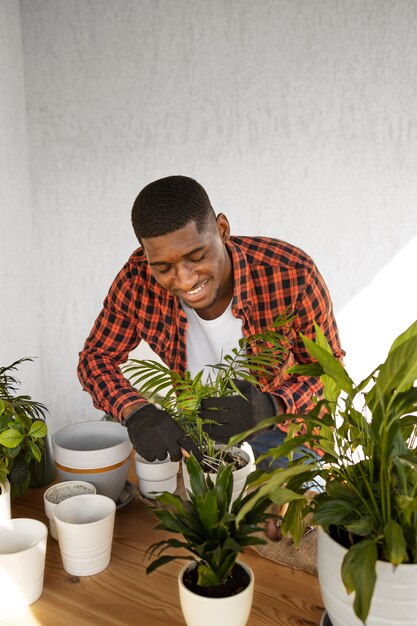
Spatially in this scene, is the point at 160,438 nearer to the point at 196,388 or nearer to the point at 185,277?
the point at 196,388

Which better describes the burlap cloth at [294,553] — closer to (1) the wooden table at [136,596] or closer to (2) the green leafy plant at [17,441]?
(1) the wooden table at [136,596]

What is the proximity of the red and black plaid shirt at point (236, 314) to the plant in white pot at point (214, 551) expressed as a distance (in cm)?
53

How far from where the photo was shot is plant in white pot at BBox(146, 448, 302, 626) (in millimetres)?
718

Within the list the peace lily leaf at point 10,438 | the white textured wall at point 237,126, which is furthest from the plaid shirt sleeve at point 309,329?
the white textured wall at point 237,126

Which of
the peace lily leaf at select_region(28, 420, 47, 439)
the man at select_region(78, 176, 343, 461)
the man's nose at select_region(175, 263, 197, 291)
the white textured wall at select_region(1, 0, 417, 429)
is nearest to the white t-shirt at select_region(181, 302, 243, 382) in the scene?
the man at select_region(78, 176, 343, 461)

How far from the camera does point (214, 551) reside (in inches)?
28.5

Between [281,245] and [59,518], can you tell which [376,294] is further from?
[59,518]

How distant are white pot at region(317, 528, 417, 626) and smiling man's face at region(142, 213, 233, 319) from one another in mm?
654

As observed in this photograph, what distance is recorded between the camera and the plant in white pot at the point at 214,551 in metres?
0.72

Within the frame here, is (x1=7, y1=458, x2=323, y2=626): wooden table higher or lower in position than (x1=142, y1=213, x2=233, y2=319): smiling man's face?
lower

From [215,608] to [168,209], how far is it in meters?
0.76

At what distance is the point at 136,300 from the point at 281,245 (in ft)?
1.46

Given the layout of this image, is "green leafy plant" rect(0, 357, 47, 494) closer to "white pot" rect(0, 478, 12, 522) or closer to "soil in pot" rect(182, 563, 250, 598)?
"white pot" rect(0, 478, 12, 522)

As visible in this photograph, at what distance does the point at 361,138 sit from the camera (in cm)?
241
